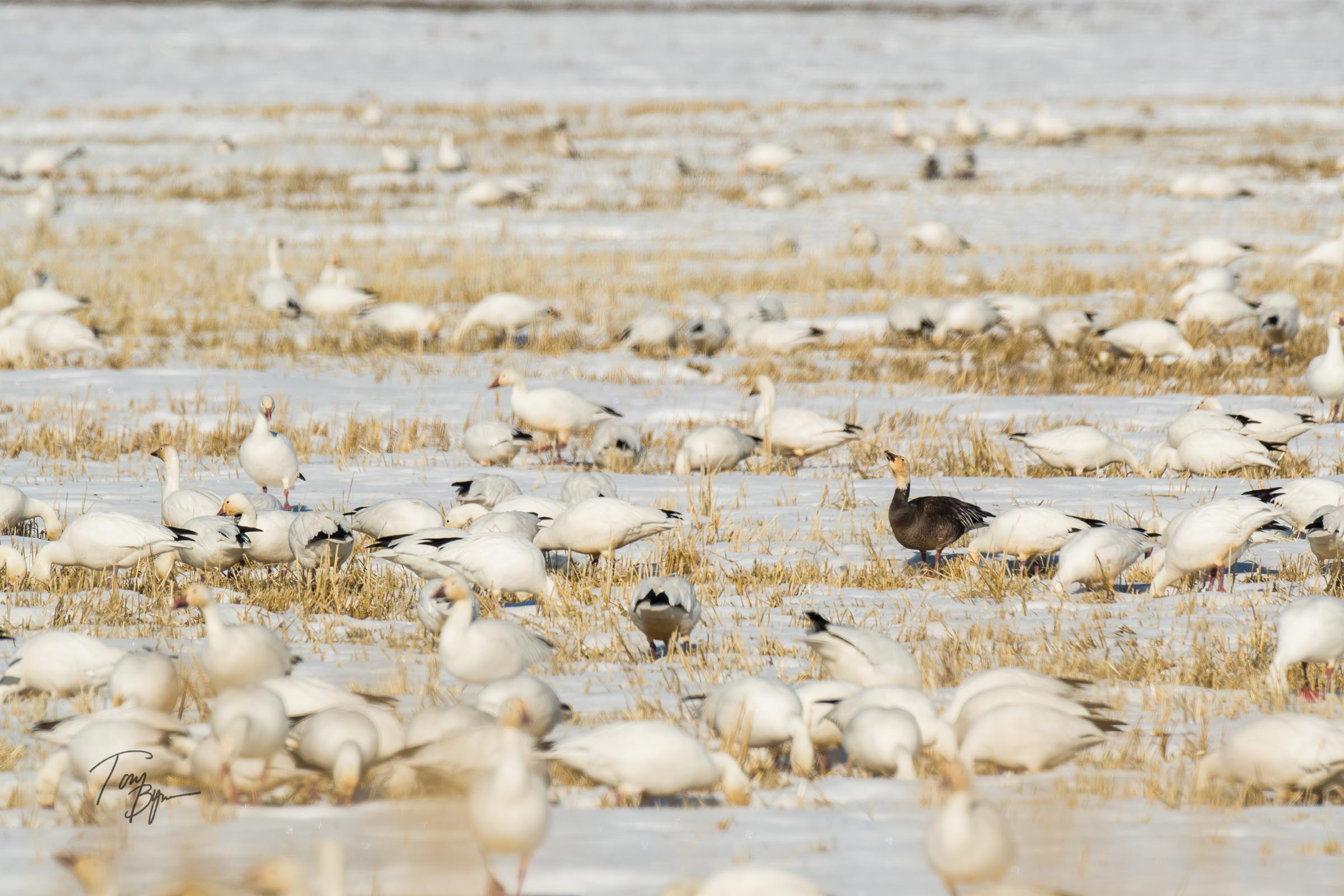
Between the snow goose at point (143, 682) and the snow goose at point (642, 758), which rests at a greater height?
the snow goose at point (642, 758)

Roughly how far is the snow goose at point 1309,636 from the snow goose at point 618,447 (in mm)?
5795

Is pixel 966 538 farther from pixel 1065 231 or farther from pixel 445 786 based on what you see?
pixel 1065 231

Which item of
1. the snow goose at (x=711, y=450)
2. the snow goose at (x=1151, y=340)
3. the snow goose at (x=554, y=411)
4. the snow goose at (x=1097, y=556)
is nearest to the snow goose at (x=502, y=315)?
the snow goose at (x=554, y=411)

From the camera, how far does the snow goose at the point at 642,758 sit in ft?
14.1

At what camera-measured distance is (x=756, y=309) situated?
51.7 feet

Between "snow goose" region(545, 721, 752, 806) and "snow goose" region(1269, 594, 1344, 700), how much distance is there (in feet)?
7.77

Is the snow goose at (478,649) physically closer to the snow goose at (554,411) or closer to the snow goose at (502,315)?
the snow goose at (554,411)

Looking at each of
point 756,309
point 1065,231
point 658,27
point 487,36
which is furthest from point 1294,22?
point 756,309

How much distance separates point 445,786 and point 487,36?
56.9 m

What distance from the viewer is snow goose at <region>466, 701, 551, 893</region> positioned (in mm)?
3447

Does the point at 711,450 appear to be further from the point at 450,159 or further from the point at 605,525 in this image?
the point at 450,159

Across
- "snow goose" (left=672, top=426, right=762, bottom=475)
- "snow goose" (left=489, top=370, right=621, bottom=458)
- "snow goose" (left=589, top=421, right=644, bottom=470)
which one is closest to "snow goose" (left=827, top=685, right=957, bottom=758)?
"snow goose" (left=672, top=426, right=762, bottom=475)

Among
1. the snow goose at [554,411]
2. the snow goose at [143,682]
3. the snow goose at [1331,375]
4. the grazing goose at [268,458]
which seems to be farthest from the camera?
the snow goose at [1331,375]

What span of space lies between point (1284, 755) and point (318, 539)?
4.54m
